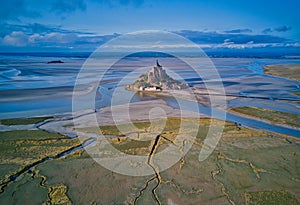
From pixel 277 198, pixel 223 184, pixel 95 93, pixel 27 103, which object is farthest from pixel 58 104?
pixel 277 198

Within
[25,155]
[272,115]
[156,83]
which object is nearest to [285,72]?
[156,83]

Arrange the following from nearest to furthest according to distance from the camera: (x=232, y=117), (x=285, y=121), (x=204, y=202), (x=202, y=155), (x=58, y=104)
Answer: (x=204, y=202) < (x=202, y=155) < (x=285, y=121) < (x=232, y=117) < (x=58, y=104)

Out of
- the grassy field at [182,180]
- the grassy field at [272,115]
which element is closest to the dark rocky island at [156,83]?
the grassy field at [272,115]

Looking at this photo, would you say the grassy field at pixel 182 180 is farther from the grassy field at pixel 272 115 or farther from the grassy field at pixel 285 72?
the grassy field at pixel 285 72

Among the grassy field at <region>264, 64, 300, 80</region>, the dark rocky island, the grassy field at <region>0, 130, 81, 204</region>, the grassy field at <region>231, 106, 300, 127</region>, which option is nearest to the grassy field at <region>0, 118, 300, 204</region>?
the grassy field at <region>0, 130, 81, 204</region>

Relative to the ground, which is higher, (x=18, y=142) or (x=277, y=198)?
(x=18, y=142)

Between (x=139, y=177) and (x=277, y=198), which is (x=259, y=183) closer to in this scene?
(x=277, y=198)
